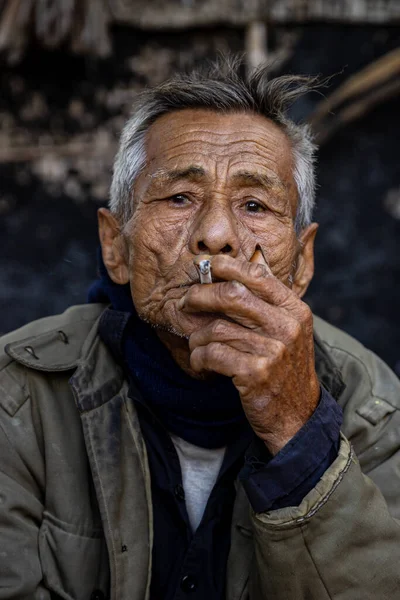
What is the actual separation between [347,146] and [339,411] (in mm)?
3008

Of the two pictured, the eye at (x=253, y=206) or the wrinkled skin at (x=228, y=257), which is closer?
the wrinkled skin at (x=228, y=257)

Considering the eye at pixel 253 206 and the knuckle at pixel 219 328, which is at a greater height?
the eye at pixel 253 206

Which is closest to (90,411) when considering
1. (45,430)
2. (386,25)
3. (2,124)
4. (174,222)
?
(45,430)

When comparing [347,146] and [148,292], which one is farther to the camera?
[347,146]

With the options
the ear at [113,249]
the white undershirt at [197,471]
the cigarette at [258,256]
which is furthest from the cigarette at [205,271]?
the white undershirt at [197,471]

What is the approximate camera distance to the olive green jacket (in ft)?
7.15

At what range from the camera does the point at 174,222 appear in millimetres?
2553

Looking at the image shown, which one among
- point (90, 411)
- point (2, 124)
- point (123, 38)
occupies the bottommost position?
point (90, 411)

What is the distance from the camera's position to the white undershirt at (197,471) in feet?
8.77

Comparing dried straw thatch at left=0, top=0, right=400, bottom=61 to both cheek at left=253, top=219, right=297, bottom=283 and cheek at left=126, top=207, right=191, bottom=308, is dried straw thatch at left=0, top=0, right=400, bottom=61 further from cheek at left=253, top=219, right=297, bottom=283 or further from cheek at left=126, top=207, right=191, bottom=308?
cheek at left=253, top=219, right=297, bottom=283

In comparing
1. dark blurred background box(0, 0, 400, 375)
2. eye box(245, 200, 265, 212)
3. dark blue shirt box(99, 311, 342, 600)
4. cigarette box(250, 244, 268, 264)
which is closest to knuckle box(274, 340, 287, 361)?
dark blue shirt box(99, 311, 342, 600)

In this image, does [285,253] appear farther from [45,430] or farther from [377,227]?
[377,227]

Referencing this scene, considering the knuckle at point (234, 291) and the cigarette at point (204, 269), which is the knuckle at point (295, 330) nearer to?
the knuckle at point (234, 291)

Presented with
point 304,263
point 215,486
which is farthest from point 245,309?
point 304,263
